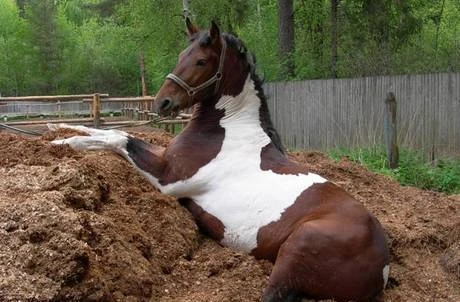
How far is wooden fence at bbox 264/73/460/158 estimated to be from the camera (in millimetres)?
12477

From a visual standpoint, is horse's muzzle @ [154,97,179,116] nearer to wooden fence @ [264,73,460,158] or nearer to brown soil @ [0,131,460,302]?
brown soil @ [0,131,460,302]

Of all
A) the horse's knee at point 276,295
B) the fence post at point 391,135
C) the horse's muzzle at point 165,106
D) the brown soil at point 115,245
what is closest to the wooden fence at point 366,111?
the fence post at point 391,135

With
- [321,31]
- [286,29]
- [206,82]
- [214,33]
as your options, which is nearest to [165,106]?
[206,82]

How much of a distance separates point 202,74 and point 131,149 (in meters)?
0.76

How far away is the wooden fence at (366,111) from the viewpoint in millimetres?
12477

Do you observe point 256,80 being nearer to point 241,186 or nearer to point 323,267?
point 241,186

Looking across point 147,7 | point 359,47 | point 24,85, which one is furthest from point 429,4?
point 24,85

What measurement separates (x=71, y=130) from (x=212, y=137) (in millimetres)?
1226

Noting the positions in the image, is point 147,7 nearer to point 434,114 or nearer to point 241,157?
point 434,114

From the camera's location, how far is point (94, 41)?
5059 centimetres

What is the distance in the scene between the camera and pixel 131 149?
4645mm

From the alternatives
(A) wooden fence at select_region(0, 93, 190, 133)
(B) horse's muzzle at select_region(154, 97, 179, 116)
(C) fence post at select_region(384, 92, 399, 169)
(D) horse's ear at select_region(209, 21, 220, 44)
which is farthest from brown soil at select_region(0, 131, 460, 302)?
(C) fence post at select_region(384, 92, 399, 169)

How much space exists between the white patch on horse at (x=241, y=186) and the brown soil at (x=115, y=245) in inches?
6.3

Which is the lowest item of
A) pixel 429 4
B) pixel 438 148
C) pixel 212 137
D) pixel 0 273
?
pixel 438 148
